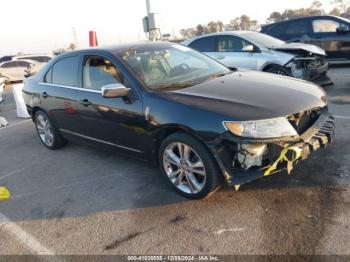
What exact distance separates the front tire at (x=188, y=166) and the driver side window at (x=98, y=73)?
1.07m

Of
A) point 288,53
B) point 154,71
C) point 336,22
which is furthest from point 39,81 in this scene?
point 336,22

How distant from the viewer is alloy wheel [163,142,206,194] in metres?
3.65

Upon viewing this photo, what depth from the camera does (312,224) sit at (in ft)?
10.3

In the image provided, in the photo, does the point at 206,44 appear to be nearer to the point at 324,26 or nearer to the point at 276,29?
the point at 276,29

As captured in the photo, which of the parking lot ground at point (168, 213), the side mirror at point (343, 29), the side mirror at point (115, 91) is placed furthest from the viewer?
the side mirror at point (343, 29)

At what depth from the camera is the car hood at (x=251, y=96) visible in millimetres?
3348

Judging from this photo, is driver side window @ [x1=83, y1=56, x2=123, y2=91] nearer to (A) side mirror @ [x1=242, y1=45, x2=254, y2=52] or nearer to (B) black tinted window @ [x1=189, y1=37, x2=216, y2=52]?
(A) side mirror @ [x1=242, y1=45, x2=254, y2=52]

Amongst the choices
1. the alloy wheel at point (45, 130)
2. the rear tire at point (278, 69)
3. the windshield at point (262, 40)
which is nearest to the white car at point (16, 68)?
the windshield at point (262, 40)

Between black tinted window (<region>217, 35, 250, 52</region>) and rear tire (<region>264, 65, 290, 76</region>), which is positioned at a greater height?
black tinted window (<region>217, 35, 250, 52</region>)

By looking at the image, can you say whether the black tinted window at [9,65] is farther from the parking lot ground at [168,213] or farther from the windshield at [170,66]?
the windshield at [170,66]

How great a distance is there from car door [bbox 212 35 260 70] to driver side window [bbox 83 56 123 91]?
14.0 feet

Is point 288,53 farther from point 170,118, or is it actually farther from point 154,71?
point 170,118

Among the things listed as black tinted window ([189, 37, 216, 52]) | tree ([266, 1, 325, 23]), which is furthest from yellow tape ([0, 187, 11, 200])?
tree ([266, 1, 325, 23])

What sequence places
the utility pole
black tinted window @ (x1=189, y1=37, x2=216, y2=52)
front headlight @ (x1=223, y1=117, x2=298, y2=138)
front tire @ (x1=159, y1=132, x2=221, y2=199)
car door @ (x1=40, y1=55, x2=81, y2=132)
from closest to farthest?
1. front headlight @ (x1=223, y1=117, x2=298, y2=138)
2. front tire @ (x1=159, y1=132, x2=221, y2=199)
3. car door @ (x1=40, y1=55, x2=81, y2=132)
4. black tinted window @ (x1=189, y1=37, x2=216, y2=52)
5. the utility pole
